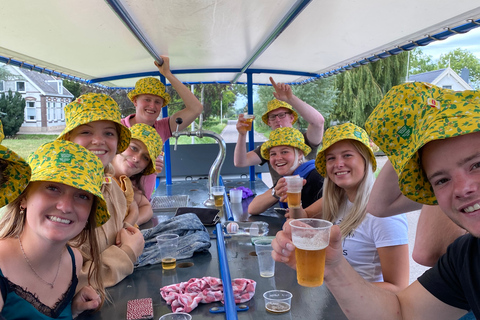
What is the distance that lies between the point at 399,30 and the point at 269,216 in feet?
6.37

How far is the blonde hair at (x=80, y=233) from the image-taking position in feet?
5.03

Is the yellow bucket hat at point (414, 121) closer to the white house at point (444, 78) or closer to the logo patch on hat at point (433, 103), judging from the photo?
the logo patch on hat at point (433, 103)

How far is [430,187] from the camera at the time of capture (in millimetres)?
1216

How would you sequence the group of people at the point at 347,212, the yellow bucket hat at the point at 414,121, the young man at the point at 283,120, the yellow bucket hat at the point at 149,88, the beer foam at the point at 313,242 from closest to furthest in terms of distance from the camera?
1. the yellow bucket hat at the point at 414,121
2. the group of people at the point at 347,212
3. the beer foam at the point at 313,242
4. the yellow bucket hat at the point at 149,88
5. the young man at the point at 283,120

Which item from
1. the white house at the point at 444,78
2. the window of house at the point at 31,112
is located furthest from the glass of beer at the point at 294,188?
the white house at the point at 444,78

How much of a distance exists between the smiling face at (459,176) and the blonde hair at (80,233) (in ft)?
4.66

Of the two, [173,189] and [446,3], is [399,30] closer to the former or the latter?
[446,3]

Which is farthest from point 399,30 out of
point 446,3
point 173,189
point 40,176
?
point 173,189

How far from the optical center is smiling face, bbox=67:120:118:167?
A: 7.35 ft

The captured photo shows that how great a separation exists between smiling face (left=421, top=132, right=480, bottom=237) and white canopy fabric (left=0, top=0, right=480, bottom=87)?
5.11 feet

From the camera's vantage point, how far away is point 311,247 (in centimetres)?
124

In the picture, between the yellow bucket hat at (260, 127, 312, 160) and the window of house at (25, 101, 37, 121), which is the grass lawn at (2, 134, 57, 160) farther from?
the yellow bucket hat at (260, 127, 312, 160)

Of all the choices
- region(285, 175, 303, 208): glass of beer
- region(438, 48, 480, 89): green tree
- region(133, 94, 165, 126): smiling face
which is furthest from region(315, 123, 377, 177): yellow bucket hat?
region(438, 48, 480, 89): green tree

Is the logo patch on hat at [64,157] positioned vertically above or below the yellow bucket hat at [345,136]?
below
